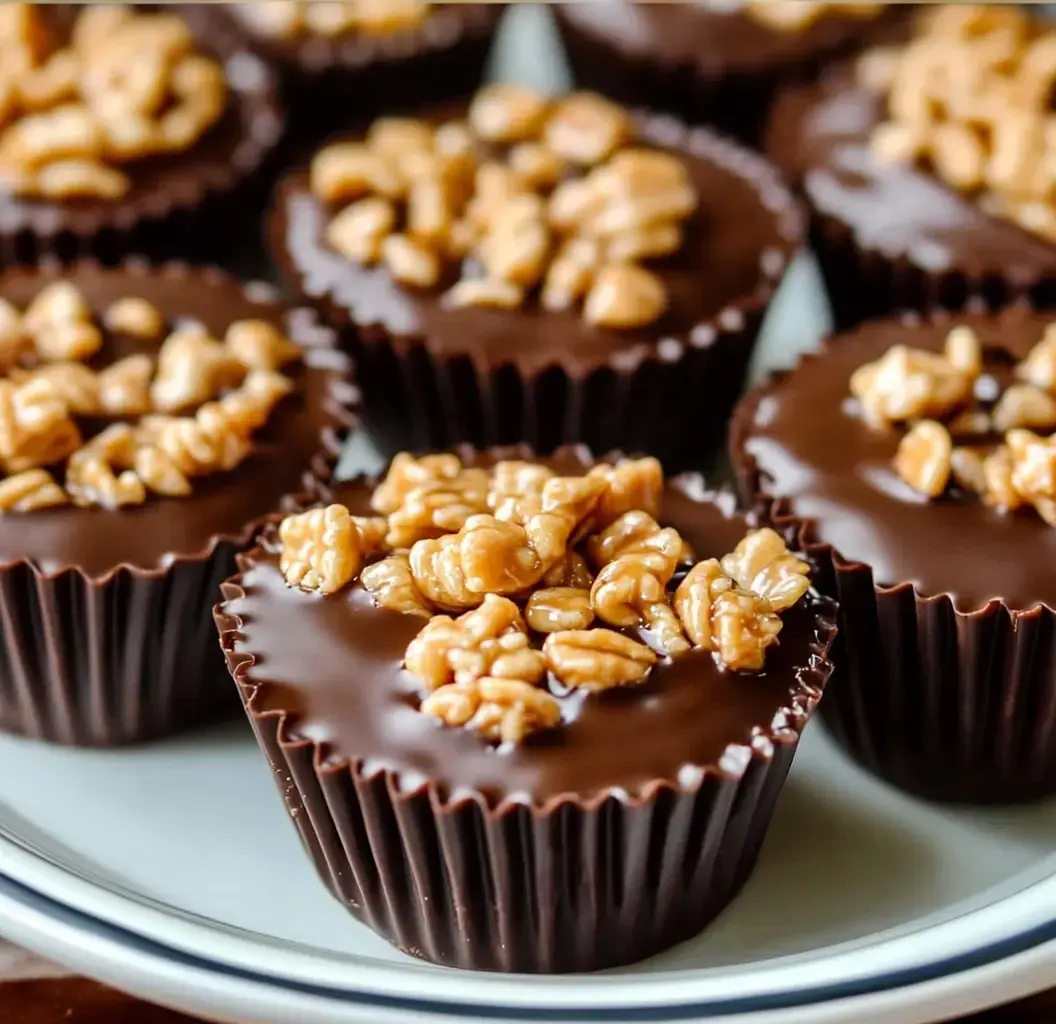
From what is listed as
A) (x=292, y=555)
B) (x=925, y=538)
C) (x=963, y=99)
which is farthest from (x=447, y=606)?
(x=963, y=99)

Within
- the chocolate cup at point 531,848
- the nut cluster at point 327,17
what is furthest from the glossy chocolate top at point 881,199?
the chocolate cup at point 531,848

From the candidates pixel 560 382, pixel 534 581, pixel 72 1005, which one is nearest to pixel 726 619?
pixel 534 581

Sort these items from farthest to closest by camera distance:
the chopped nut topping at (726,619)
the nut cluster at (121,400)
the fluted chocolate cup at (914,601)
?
the nut cluster at (121,400) < the fluted chocolate cup at (914,601) < the chopped nut topping at (726,619)

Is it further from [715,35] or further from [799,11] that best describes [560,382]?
[799,11]

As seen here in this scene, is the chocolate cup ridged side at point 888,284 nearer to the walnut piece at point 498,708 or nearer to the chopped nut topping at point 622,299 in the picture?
the chopped nut topping at point 622,299

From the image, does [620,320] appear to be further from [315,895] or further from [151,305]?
[315,895]

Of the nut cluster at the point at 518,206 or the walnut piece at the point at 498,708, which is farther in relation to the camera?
the nut cluster at the point at 518,206
